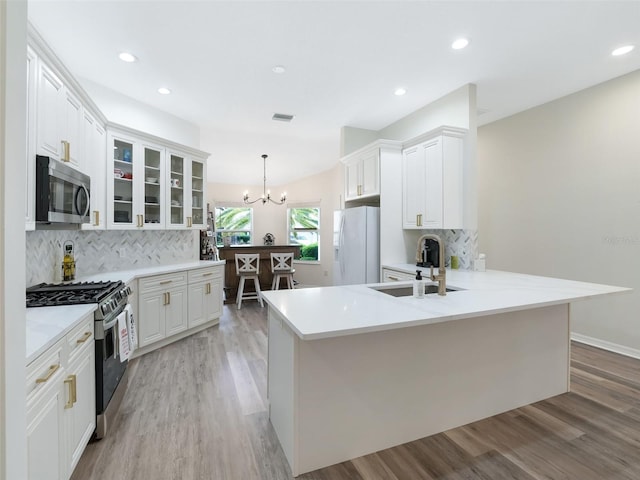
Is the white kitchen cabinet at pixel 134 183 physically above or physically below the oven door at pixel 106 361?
above

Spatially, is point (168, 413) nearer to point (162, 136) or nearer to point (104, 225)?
point (104, 225)

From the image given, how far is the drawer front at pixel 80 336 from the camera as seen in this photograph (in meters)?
1.59

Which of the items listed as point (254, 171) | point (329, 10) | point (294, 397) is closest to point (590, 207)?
point (329, 10)

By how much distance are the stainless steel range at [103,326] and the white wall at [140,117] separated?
2.09 m

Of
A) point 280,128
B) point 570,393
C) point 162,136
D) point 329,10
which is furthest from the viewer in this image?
point 280,128

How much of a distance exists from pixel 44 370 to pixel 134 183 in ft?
8.74

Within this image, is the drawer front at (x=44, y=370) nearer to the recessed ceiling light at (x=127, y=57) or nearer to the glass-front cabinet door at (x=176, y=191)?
the recessed ceiling light at (x=127, y=57)

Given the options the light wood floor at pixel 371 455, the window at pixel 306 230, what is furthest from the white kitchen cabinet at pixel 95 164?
the window at pixel 306 230

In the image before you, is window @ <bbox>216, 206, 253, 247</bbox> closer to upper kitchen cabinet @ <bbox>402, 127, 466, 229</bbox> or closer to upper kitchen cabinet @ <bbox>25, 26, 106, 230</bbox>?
upper kitchen cabinet @ <bbox>25, 26, 106, 230</bbox>

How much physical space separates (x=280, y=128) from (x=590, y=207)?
4.10 metres

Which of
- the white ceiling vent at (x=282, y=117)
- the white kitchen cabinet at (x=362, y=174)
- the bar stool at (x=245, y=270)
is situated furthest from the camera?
the bar stool at (x=245, y=270)

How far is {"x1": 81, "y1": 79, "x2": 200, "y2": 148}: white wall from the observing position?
11.0ft

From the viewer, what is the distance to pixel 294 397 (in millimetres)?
1675

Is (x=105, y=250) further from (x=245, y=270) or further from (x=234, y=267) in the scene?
(x=234, y=267)
